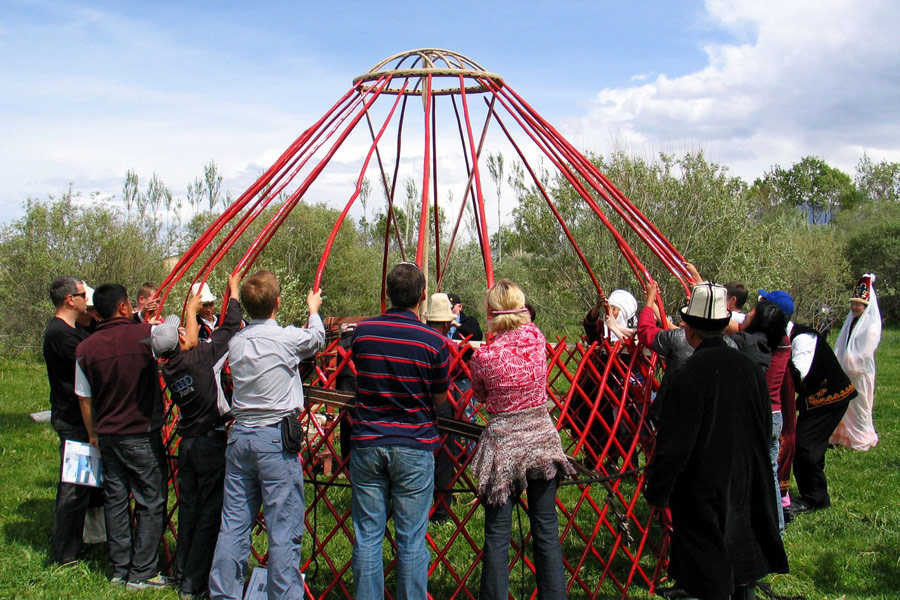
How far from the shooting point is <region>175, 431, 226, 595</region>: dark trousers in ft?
9.74

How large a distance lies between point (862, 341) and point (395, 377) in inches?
183

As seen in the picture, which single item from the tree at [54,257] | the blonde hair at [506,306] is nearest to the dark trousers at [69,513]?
the blonde hair at [506,306]

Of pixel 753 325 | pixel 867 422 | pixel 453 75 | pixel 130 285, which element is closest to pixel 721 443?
pixel 753 325

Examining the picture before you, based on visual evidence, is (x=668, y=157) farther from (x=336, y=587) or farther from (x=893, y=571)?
(x=336, y=587)

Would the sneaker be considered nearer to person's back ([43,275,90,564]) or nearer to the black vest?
person's back ([43,275,90,564])

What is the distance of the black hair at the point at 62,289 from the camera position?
347cm

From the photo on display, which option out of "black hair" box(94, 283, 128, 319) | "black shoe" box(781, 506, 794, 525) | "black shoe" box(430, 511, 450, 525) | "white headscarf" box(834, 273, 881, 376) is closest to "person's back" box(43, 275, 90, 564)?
"black hair" box(94, 283, 128, 319)

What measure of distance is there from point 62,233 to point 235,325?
13.1 meters

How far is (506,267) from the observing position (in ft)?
72.2

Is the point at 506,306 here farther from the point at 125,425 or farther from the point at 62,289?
the point at 62,289

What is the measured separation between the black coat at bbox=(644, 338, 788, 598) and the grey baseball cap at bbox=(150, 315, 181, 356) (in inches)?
80.2

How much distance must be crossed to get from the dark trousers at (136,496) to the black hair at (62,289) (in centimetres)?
80

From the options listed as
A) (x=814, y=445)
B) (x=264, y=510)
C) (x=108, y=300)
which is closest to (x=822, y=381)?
(x=814, y=445)

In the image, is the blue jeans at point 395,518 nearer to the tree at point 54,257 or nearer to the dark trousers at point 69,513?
the dark trousers at point 69,513
